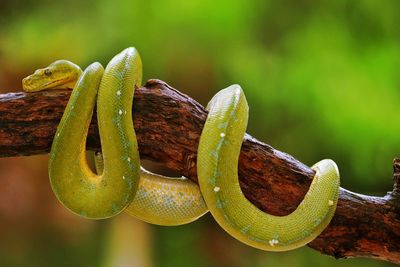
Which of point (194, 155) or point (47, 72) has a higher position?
point (47, 72)

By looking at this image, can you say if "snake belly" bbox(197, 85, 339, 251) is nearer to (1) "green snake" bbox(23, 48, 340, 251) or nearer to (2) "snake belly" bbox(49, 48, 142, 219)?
(1) "green snake" bbox(23, 48, 340, 251)

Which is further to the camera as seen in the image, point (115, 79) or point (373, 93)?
point (373, 93)

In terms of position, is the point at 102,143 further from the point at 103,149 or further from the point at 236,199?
the point at 236,199

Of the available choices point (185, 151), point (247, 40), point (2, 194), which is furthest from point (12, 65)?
point (185, 151)

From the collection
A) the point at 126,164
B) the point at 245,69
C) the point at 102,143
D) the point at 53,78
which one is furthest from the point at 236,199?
the point at 245,69

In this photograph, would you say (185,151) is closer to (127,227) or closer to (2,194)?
(127,227)

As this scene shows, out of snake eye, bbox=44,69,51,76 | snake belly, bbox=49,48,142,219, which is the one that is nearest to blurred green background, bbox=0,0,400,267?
snake eye, bbox=44,69,51,76

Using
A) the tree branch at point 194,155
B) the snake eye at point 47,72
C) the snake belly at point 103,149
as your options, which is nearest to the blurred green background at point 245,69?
the tree branch at point 194,155
